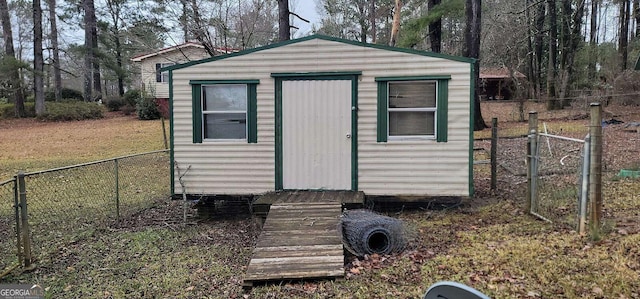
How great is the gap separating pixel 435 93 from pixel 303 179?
2.36 metres

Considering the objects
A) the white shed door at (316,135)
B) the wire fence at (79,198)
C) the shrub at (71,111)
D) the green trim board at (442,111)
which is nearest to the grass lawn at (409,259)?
the wire fence at (79,198)

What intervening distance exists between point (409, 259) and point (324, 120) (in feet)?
9.32

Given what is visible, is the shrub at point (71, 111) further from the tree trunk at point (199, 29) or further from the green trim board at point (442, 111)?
the green trim board at point (442, 111)

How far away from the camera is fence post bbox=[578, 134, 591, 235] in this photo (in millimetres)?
4539

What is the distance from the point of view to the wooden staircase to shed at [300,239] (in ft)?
14.0

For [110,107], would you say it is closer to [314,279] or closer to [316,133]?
[316,133]

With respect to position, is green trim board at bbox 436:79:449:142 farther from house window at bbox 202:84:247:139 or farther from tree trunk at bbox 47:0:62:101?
tree trunk at bbox 47:0:62:101

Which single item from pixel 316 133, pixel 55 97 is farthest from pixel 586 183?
pixel 55 97

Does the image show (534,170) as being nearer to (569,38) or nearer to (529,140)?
(529,140)

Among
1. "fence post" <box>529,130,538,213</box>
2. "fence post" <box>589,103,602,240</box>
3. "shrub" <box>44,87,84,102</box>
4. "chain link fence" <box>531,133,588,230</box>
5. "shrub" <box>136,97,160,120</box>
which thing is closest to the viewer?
"fence post" <box>589,103,602,240</box>

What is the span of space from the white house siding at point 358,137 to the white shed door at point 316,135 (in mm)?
198

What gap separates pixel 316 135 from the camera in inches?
269

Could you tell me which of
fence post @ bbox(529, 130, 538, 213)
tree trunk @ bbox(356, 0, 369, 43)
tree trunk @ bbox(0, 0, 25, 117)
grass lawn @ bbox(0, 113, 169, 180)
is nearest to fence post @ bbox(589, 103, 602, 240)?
fence post @ bbox(529, 130, 538, 213)

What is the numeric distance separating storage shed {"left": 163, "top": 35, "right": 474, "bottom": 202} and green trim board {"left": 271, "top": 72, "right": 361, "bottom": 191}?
0.02 metres
